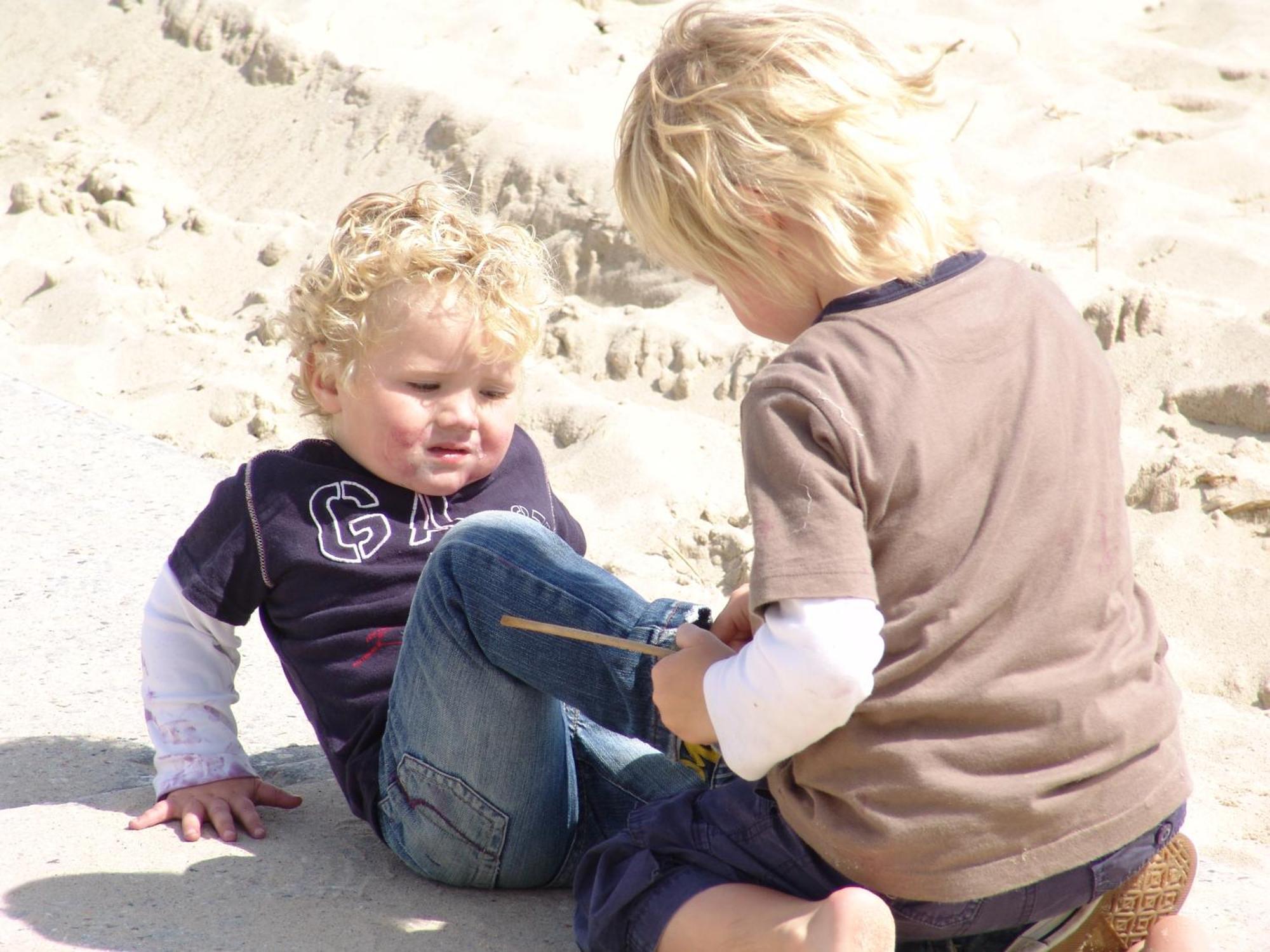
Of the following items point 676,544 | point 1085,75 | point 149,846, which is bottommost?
point 676,544

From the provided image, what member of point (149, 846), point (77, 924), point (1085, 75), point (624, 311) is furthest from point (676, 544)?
point (1085, 75)

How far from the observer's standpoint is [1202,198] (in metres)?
3.47

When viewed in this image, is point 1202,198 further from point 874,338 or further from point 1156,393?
point 874,338

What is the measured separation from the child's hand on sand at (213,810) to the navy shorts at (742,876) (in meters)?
0.54

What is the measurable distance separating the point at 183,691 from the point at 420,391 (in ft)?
1.68

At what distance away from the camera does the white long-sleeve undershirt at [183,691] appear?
6.11ft

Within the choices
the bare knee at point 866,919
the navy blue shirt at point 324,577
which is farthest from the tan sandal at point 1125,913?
the navy blue shirt at point 324,577

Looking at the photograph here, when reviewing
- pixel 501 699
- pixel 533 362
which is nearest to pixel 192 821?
pixel 501 699

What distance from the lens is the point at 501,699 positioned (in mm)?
1679

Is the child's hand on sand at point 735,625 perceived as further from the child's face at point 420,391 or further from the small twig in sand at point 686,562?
the small twig in sand at point 686,562

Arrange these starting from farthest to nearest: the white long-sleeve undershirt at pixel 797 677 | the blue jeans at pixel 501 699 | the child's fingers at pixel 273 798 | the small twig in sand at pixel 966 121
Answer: the small twig in sand at pixel 966 121, the child's fingers at pixel 273 798, the blue jeans at pixel 501 699, the white long-sleeve undershirt at pixel 797 677

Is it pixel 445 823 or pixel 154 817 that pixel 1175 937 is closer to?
pixel 445 823

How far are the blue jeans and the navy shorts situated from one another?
20 cm

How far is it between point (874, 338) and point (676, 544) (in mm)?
1632
